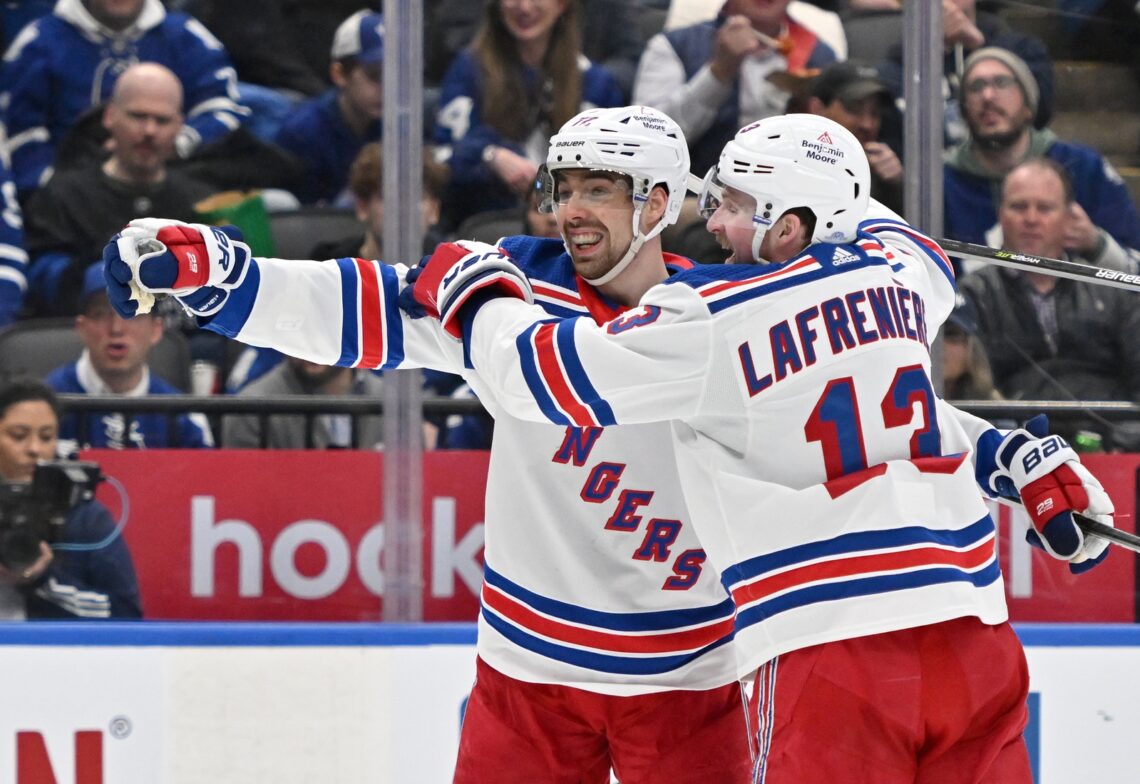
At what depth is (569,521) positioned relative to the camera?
224cm

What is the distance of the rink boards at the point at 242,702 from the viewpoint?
2.97 m

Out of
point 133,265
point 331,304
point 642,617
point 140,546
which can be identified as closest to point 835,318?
point 642,617

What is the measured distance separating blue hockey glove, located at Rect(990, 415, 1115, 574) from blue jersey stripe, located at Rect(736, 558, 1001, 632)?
0.30 metres

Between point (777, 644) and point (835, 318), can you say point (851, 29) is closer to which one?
point (835, 318)

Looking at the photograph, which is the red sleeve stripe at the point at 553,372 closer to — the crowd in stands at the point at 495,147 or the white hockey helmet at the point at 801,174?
the white hockey helmet at the point at 801,174

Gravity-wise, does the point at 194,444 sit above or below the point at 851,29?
below

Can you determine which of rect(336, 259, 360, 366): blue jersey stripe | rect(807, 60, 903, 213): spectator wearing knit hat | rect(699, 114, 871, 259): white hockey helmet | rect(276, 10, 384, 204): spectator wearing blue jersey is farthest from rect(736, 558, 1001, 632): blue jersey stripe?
rect(276, 10, 384, 204): spectator wearing blue jersey

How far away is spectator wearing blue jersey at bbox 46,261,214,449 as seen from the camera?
307 cm

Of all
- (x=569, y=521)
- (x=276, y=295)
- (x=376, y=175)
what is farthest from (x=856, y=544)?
(x=376, y=175)

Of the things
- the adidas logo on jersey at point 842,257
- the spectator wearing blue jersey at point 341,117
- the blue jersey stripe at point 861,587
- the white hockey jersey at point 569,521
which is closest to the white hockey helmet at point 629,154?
the white hockey jersey at point 569,521

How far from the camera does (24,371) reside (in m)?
3.11

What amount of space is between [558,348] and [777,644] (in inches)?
17.5

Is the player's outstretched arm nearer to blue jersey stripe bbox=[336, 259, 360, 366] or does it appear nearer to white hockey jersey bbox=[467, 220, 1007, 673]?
blue jersey stripe bbox=[336, 259, 360, 366]

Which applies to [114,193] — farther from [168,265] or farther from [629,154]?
[629,154]
